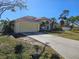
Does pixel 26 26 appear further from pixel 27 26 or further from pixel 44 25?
pixel 44 25

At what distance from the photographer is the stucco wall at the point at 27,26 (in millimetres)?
39094

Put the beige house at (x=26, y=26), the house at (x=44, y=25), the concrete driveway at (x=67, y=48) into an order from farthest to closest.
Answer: the house at (x=44, y=25)
the beige house at (x=26, y=26)
the concrete driveway at (x=67, y=48)

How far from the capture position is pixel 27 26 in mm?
39656

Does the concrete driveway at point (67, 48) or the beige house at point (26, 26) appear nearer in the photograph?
the concrete driveway at point (67, 48)

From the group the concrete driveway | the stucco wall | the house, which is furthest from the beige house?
the concrete driveway

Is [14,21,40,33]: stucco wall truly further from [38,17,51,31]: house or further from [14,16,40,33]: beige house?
[38,17,51,31]: house

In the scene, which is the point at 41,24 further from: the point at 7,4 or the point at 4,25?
the point at 7,4

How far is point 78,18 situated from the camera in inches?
2623

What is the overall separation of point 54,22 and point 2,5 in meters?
27.2

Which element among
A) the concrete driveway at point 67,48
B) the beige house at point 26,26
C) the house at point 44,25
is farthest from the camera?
the house at point 44,25

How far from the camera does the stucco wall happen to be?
39.1 meters

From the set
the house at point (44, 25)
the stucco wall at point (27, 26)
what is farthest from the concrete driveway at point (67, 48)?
the house at point (44, 25)

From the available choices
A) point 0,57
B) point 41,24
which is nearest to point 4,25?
point 41,24

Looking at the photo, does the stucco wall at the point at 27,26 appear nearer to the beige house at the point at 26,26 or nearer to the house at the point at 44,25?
the beige house at the point at 26,26
